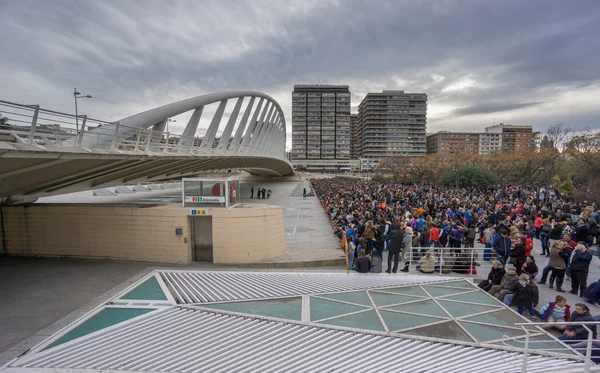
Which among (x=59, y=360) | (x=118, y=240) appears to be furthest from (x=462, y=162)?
(x=59, y=360)

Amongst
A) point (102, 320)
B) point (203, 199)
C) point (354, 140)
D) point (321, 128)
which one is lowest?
point (102, 320)

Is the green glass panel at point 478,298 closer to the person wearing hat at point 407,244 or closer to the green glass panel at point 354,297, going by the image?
the green glass panel at point 354,297

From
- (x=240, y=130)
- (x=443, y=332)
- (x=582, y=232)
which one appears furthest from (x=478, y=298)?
(x=240, y=130)

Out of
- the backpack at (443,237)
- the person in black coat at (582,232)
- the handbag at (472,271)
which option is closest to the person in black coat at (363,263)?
the handbag at (472,271)

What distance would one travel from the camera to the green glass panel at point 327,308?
473 cm

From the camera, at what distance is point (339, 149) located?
131 metres

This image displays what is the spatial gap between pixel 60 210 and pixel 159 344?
8493mm

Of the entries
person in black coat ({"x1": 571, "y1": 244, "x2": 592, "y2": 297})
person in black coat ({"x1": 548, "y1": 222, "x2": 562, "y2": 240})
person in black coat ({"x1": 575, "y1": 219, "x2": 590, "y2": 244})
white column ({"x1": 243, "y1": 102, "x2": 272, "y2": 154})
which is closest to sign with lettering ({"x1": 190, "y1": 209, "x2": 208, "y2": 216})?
person in black coat ({"x1": 571, "y1": 244, "x2": 592, "y2": 297})

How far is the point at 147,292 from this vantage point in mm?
5922

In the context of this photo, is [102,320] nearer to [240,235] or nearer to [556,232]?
[240,235]

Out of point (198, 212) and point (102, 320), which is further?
point (198, 212)

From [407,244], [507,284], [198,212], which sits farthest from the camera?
[198,212]

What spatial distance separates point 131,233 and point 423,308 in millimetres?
8706

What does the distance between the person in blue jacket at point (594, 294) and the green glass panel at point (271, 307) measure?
5967mm
